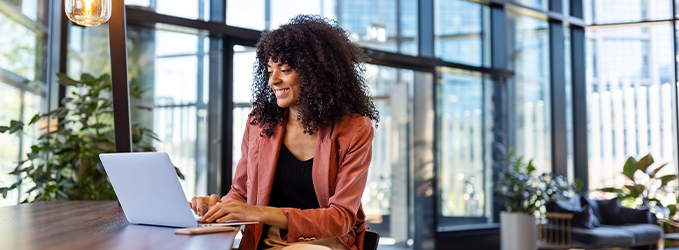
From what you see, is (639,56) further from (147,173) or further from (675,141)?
(147,173)

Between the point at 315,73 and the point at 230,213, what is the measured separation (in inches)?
25.0

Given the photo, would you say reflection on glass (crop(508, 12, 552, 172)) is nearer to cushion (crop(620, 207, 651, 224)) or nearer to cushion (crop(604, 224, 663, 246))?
cushion (crop(620, 207, 651, 224))

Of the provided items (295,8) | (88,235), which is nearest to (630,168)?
(295,8)

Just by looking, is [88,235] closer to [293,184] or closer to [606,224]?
[293,184]

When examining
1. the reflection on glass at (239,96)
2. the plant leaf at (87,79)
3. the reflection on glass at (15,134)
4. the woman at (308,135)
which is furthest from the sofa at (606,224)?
the reflection on glass at (15,134)

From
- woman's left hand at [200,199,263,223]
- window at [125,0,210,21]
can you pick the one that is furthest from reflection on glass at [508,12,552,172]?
woman's left hand at [200,199,263,223]

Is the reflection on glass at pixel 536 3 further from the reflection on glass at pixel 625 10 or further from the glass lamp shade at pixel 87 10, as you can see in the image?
the glass lamp shade at pixel 87 10

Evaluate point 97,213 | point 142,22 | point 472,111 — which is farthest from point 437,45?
point 97,213

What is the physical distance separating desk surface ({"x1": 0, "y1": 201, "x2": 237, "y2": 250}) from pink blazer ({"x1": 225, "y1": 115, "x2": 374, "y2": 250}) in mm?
325

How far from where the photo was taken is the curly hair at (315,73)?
175 centimetres

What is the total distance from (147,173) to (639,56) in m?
6.55

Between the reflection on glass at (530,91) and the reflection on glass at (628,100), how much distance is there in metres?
0.64

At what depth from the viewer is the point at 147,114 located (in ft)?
12.4

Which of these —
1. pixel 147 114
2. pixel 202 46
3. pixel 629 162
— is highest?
pixel 202 46
